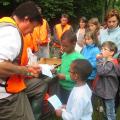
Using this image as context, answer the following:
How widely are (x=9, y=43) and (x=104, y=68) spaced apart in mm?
2165

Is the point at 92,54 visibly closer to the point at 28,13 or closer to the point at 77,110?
→ the point at 77,110

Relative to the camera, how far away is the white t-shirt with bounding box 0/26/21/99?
3842mm

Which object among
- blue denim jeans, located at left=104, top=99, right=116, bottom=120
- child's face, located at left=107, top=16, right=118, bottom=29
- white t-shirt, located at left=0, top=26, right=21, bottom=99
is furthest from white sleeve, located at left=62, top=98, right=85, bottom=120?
child's face, located at left=107, top=16, right=118, bottom=29

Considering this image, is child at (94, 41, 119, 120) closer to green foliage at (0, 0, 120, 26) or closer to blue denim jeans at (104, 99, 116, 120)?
blue denim jeans at (104, 99, 116, 120)

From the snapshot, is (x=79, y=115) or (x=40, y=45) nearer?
(x=79, y=115)

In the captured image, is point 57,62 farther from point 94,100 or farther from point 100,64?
A: point 94,100

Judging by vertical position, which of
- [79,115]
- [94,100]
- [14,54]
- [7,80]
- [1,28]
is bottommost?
[94,100]

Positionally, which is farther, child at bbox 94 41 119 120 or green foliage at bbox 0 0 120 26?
green foliage at bbox 0 0 120 26

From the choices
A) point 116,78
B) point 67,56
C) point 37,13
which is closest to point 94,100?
point 116,78

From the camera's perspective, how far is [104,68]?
5.69 meters

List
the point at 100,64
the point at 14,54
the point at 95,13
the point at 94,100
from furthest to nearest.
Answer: the point at 95,13 < the point at 94,100 < the point at 100,64 < the point at 14,54

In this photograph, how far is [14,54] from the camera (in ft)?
12.8

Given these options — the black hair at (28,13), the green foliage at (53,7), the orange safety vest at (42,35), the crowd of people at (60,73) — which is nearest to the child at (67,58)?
the crowd of people at (60,73)

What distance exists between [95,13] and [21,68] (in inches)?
742
